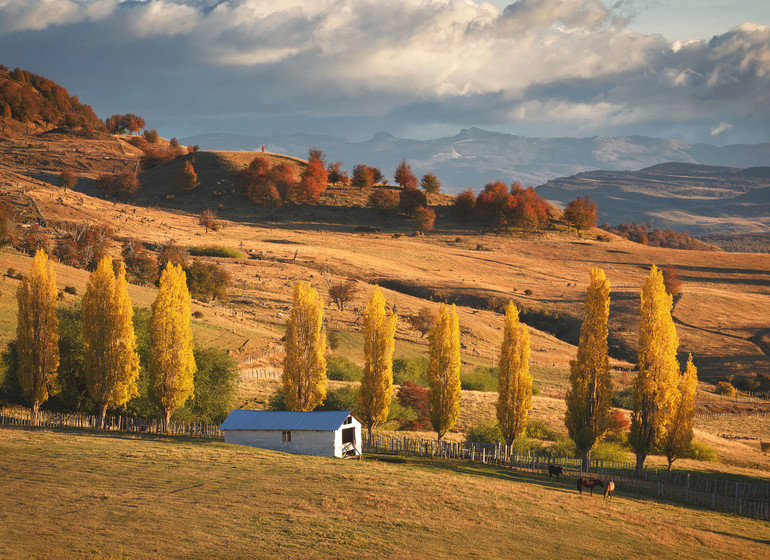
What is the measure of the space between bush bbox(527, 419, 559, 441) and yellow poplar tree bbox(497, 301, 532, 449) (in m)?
11.5

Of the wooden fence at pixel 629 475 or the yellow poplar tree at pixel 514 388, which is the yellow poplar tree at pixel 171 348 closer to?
the wooden fence at pixel 629 475

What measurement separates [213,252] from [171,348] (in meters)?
74.0

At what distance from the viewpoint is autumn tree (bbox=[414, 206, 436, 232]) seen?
174125 millimetres

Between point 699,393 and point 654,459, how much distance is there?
3464 cm

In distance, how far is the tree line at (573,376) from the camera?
50.0 metres

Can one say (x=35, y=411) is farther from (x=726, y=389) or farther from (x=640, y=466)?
(x=726, y=389)

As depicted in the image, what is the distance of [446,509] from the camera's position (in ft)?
107

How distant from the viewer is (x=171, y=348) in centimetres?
5253

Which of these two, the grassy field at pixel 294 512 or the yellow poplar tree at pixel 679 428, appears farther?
the yellow poplar tree at pixel 679 428

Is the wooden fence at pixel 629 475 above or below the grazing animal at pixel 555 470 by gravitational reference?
below

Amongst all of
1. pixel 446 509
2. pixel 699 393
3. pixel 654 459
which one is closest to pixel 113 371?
pixel 446 509

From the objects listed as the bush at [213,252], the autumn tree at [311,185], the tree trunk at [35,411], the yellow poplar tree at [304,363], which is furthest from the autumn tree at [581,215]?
the tree trunk at [35,411]

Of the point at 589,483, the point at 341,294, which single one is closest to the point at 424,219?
the point at 341,294

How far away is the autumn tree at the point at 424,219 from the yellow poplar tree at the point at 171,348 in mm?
123801
